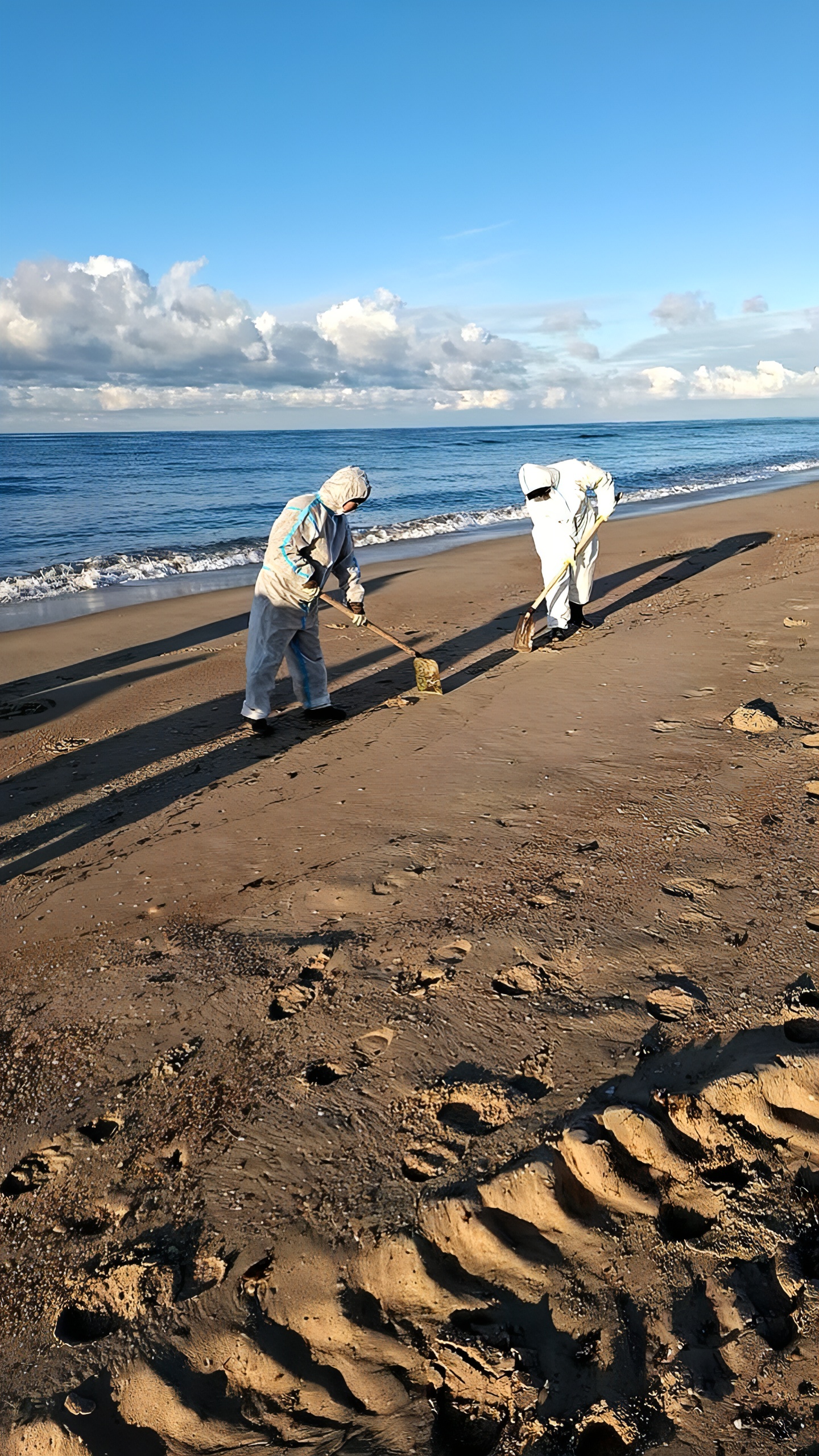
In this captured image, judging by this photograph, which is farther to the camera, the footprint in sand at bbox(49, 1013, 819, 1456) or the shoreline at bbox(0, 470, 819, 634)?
the shoreline at bbox(0, 470, 819, 634)

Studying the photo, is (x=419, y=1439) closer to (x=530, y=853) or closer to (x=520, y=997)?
(x=520, y=997)

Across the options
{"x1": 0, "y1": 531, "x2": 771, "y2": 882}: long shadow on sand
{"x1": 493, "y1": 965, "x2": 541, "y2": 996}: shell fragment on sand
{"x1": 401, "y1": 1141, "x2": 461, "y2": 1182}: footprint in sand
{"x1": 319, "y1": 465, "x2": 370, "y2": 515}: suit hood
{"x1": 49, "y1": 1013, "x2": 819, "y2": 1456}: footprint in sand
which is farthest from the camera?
{"x1": 319, "y1": 465, "x2": 370, "y2": 515}: suit hood

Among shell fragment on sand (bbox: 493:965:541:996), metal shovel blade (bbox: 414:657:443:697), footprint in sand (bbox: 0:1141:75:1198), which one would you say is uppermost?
metal shovel blade (bbox: 414:657:443:697)

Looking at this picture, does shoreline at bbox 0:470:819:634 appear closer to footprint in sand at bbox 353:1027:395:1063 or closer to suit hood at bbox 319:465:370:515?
suit hood at bbox 319:465:370:515

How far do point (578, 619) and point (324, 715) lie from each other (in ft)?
9.48

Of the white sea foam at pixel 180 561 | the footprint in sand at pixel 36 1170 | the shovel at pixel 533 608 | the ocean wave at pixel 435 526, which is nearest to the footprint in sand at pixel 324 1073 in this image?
the footprint in sand at pixel 36 1170

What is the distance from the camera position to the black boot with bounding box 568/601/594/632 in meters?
7.25

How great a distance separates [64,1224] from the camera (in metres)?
2.11

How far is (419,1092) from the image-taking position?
2.35 meters

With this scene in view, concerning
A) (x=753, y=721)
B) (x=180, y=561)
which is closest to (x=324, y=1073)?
(x=753, y=721)

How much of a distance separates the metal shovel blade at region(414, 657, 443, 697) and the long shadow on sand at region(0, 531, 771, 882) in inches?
7.2

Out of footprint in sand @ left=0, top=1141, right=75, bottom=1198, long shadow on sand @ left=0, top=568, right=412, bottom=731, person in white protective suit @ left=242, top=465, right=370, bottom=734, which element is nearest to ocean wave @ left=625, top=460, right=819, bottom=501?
long shadow on sand @ left=0, top=568, right=412, bottom=731

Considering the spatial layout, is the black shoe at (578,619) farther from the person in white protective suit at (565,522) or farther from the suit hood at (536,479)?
the suit hood at (536,479)

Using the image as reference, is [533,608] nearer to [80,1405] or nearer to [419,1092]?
[419,1092]
